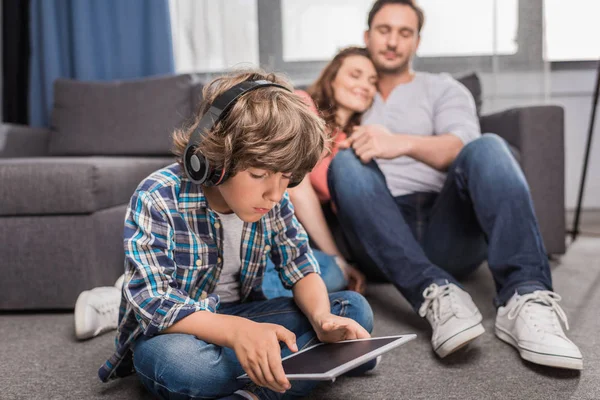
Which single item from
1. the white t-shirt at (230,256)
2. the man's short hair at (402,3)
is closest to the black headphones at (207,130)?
the white t-shirt at (230,256)

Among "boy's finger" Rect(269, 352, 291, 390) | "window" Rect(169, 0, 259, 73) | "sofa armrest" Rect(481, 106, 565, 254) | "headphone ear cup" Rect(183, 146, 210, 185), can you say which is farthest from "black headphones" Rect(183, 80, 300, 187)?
"window" Rect(169, 0, 259, 73)

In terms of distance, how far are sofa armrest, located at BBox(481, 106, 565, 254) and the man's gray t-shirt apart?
0.32 meters

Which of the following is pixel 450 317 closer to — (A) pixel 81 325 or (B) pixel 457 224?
(B) pixel 457 224

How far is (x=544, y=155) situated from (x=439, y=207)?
26.3 inches

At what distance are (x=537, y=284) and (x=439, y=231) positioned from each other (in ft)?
1.16

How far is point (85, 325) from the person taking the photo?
131cm

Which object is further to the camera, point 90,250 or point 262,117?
point 90,250

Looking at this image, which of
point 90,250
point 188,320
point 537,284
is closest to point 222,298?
point 188,320

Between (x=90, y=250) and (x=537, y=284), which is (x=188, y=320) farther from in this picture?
(x=90, y=250)

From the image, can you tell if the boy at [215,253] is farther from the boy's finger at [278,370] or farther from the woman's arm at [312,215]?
the woman's arm at [312,215]

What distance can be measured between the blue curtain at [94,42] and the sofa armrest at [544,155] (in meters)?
1.58

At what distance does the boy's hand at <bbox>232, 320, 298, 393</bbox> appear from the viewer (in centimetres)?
71

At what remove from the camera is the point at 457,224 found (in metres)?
1.44

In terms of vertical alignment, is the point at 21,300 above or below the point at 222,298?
below
